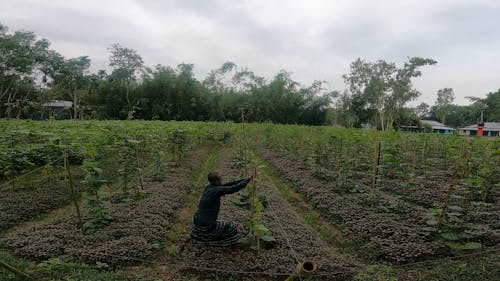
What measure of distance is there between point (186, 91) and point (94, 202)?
95.3ft

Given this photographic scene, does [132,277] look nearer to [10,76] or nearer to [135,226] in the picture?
[135,226]

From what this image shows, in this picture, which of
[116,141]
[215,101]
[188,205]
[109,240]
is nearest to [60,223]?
[109,240]

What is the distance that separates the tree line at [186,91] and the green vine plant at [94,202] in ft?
77.0

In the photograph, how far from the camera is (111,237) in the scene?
17.0ft

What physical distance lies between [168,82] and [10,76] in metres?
14.4

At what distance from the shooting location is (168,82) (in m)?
32.9

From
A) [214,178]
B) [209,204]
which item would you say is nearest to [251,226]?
[209,204]

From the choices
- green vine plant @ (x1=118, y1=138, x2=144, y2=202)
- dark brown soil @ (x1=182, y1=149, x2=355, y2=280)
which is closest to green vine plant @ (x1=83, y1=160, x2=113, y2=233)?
green vine plant @ (x1=118, y1=138, x2=144, y2=202)

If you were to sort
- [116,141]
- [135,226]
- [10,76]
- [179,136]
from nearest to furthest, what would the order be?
[135,226]
[116,141]
[179,136]
[10,76]

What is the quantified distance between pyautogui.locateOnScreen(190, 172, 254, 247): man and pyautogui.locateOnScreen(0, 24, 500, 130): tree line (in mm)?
24835

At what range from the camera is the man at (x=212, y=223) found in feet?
15.7

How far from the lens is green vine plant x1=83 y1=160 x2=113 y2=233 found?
534 centimetres

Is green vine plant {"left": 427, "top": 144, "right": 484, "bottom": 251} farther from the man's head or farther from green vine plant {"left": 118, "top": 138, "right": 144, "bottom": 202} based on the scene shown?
green vine plant {"left": 118, "top": 138, "right": 144, "bottom": 202}

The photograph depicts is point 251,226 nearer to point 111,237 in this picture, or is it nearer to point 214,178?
point 214,178
